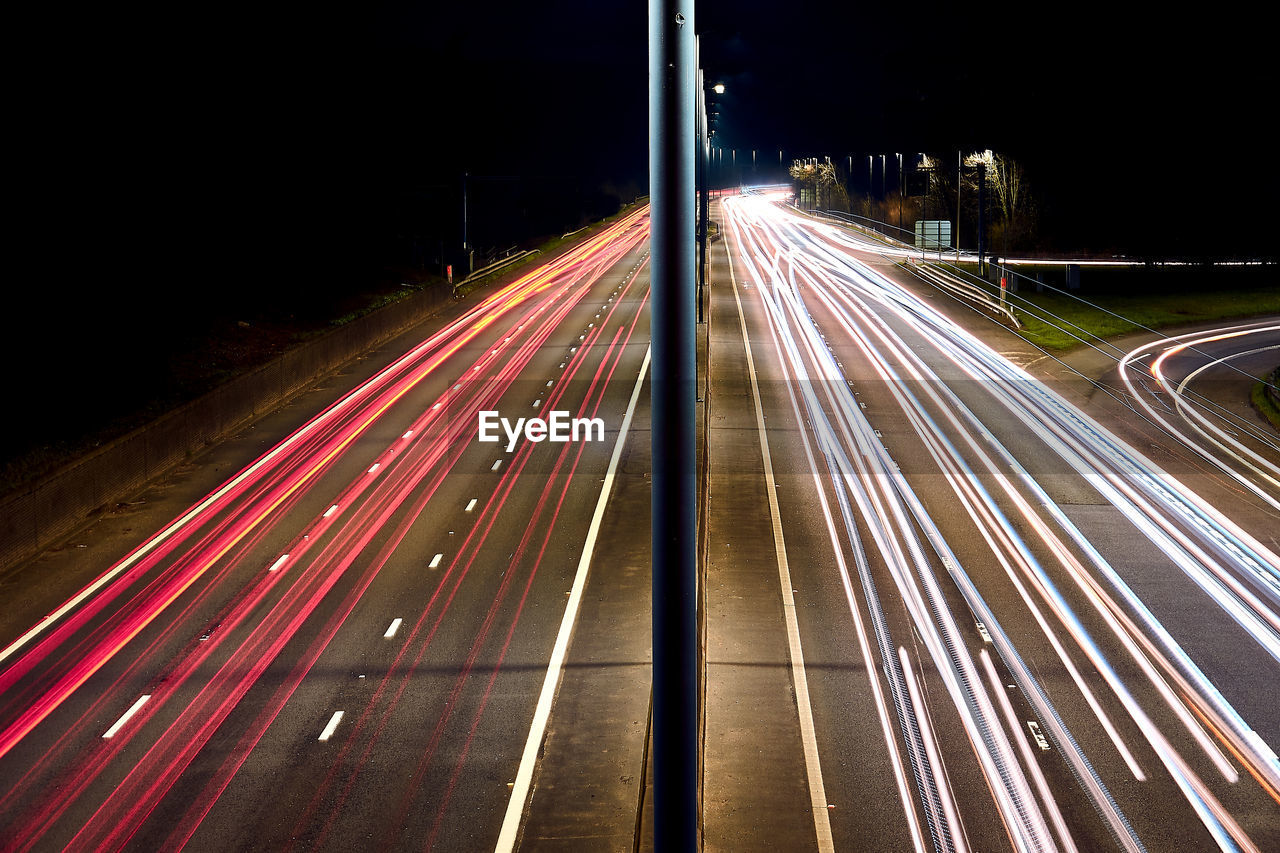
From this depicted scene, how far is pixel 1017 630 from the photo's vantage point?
15.3 metres

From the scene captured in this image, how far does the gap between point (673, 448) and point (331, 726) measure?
8385 millimetres

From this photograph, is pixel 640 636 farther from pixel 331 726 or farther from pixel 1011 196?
pixel 1011 196

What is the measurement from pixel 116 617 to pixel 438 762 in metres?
6.80

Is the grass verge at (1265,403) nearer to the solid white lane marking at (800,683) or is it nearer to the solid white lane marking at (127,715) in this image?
the solid white lane marking at (800,683)

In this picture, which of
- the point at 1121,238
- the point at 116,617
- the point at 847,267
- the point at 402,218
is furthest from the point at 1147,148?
the point at 116,617

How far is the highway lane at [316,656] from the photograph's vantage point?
10.9 metres

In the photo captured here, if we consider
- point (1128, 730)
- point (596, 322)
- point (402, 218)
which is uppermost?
point (402, 218)

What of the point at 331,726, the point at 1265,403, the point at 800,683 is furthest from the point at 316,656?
the point at 1265,403

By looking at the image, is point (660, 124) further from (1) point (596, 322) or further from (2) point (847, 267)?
(2) point (847, 267)

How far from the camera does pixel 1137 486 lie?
902 inches

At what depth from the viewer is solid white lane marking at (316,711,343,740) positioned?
1243 centimetres

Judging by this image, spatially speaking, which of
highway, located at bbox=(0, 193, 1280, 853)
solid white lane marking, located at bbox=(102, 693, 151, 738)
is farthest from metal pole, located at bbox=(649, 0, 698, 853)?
solid white lane marking, located at bbox=(102, 693, 151, 738)

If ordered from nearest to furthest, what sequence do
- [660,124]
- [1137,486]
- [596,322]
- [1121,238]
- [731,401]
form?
[660,124], [1137,486], [731,401], [596,322], [1121,238]

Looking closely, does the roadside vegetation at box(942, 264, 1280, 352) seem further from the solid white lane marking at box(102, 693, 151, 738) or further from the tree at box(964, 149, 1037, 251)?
the solid white lane marking at box(102, 693, 151, 738)
